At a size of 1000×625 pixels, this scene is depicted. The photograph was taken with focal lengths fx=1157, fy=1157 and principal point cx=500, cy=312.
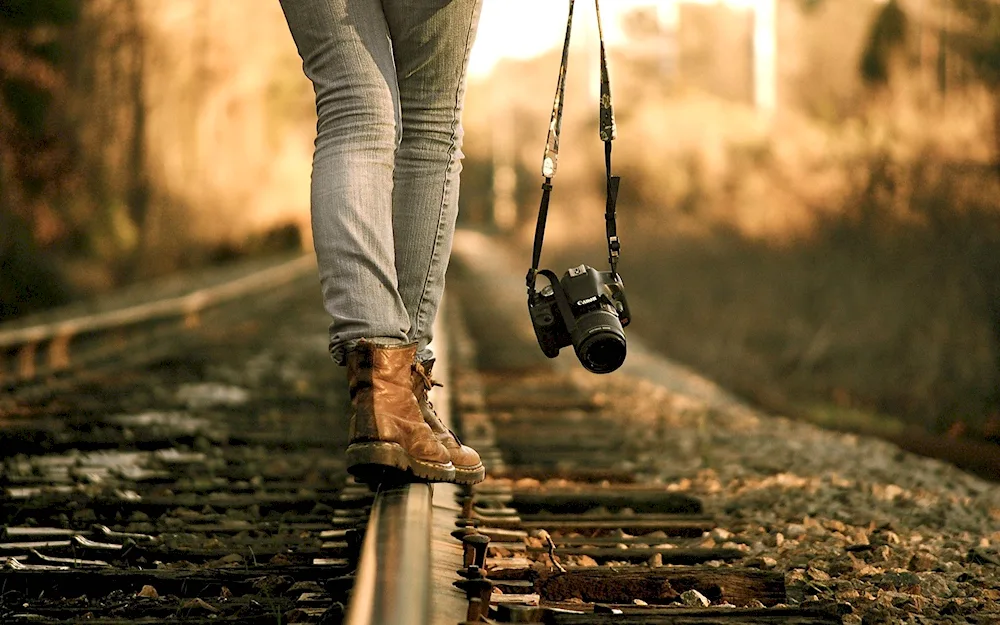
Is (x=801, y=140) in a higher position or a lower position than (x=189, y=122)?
lower

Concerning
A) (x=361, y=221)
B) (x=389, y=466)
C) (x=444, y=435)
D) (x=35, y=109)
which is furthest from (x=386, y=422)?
(x=35, y=109)

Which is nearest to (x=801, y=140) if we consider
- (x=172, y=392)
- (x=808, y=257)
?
(x=808, y=257)

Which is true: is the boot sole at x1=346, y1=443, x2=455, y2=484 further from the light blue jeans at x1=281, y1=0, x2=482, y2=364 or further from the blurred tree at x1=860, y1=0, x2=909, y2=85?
the blurred tree at x1=860, y1=0, x2=909, y2=85

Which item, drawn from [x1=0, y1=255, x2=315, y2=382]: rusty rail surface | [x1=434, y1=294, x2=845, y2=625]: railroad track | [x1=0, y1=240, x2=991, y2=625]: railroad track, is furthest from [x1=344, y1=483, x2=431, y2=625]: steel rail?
[x1=0, y1=255, x2=315, y2=382]: rusty rail surface

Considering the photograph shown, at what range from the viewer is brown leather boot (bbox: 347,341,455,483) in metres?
2.39

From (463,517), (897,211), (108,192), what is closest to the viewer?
(463,517)

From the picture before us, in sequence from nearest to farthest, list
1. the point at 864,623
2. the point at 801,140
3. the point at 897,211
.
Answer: the point at 864,623, the point at 897,211, the point at 801,140

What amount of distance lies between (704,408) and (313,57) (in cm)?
441

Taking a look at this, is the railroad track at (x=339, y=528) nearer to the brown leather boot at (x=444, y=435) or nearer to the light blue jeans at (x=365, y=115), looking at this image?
the brown leather boot at (x=444, y=435)

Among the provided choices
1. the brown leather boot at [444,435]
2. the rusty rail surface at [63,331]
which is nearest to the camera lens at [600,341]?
the brown leather boot at [444,435]

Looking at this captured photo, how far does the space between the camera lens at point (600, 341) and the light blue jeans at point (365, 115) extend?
387 millimetres

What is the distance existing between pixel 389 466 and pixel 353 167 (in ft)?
2.08

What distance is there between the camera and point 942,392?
9.05 m

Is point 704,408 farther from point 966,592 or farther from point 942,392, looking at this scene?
point 966,592
